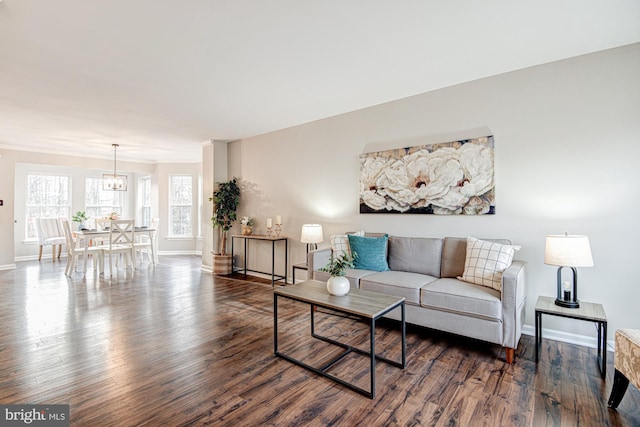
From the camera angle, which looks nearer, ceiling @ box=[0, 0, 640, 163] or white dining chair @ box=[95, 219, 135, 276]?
ceiling @ box=[0, 0, 640, 163]

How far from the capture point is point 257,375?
2.27m

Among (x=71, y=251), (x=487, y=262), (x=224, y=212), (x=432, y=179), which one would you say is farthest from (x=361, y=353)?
(x=71, y=251)

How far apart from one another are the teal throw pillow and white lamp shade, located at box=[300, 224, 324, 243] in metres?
0.78

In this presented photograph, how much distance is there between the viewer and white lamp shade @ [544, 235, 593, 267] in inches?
95.1

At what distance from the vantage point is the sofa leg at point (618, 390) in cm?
188

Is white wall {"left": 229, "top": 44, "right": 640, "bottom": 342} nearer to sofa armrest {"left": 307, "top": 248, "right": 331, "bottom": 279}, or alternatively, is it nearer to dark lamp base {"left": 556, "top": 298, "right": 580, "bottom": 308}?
dark lamp base {"left": 556, "top": 298, "right": 580, "bottom": 308}

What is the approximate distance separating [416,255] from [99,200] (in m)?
8.86

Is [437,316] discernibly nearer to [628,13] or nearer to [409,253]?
[409,253]

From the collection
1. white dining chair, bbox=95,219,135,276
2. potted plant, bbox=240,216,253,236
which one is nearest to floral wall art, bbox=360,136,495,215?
potted plant, bbox=240,216,253,236

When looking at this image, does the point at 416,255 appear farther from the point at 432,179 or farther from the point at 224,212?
the point at 224,212

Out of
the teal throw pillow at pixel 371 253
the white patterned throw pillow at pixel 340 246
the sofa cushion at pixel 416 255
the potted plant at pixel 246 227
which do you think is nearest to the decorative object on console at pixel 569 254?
the sofa cushion at pixel 416 255

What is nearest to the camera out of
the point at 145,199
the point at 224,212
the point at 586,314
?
the point at 586,314

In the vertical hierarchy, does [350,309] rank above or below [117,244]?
below

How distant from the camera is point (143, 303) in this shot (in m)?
3.99
